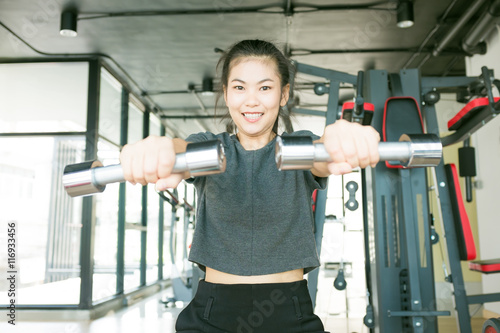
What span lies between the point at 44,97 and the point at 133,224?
Result: 2.43 m

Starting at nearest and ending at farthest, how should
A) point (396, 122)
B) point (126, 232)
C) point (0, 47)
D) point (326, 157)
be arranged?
point (326, 157) → point (396, 122) → point (0, 47) → point (126, 232)

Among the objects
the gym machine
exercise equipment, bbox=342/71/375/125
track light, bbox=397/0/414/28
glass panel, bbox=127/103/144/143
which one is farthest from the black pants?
glass panel, bbox=127/103/144/143

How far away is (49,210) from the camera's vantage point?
4.93m

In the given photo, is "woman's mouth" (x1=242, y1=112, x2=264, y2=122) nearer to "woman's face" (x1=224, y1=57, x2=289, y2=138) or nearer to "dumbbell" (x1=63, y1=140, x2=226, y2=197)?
"woman's face" (x1=224, y1=57, x2=289, y2=138)

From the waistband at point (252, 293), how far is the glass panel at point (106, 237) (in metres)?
4.33

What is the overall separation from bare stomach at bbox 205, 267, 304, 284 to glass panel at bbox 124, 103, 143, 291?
570 cm

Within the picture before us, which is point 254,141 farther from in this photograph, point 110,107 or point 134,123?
point 134,123

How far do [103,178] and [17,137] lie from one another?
15.7ft

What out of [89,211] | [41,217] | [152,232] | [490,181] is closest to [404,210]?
[490,181]

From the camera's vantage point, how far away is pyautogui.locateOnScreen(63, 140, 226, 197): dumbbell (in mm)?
655

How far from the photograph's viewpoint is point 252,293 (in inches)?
39.0

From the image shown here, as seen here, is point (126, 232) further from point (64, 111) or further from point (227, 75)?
point (227, 75)

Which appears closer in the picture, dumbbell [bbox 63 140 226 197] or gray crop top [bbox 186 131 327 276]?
dumbbell [bbox 63 140 226 197]

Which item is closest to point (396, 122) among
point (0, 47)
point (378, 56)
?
point (378, 56)
